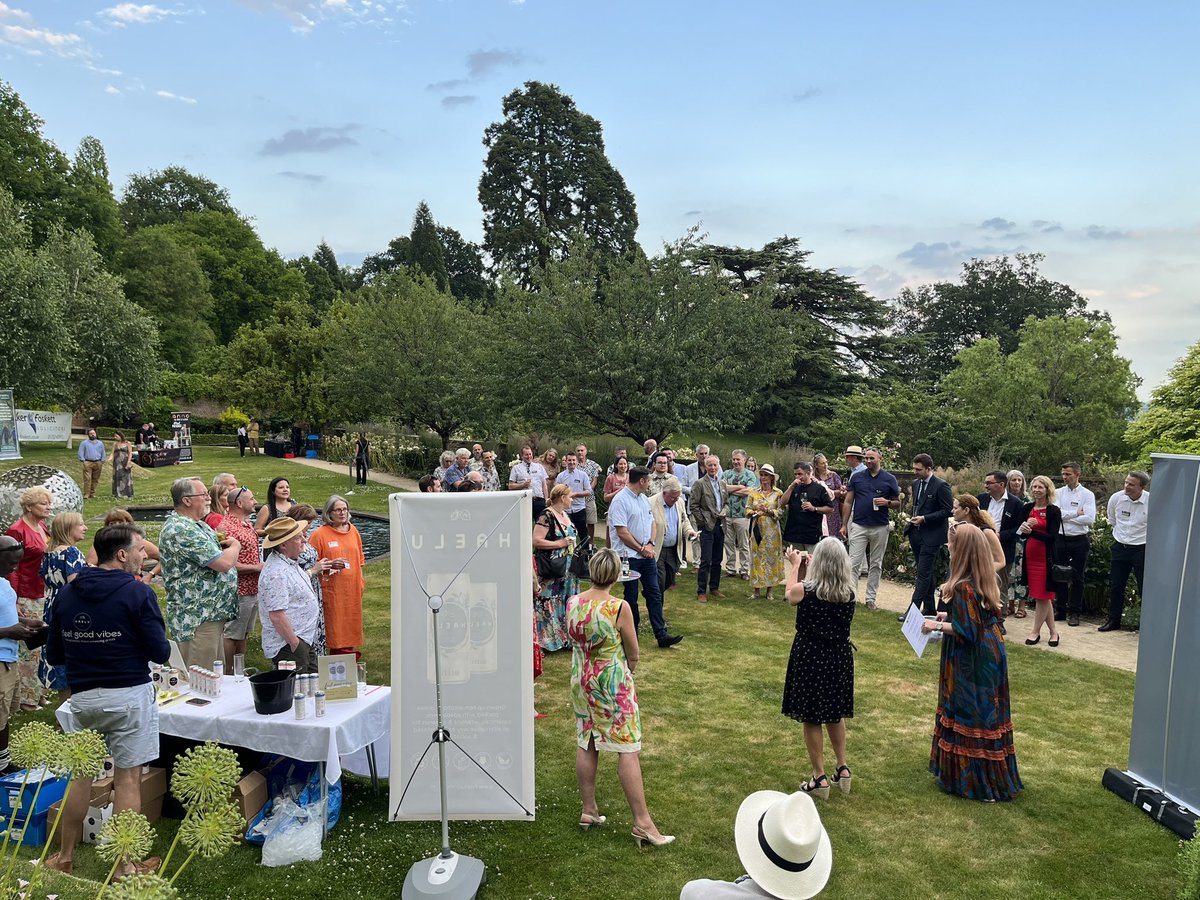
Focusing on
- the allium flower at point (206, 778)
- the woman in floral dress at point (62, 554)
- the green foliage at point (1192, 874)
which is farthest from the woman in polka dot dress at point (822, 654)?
the woman in floral dress at point (62, 554)

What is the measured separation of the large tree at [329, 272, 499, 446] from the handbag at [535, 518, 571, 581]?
1415 cm

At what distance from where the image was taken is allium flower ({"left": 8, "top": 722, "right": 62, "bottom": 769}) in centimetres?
176

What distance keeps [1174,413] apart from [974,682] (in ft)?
65.8

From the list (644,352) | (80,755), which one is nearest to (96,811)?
(80,755)

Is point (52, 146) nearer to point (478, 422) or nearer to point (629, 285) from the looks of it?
point (478, 422)

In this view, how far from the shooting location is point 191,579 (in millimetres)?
5922

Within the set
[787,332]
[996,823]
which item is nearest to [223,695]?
[996,823]

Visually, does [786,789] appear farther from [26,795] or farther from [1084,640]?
[1084,640]

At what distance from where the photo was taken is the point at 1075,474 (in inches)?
360

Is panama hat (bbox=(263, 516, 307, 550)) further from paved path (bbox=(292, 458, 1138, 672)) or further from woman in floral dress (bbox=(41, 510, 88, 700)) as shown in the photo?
paved path (bbox=(292, 458, 1138, 672))

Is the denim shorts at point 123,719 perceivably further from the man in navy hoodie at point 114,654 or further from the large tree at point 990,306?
the large tree at point 990,306

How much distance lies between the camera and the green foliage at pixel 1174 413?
20000 millimetres

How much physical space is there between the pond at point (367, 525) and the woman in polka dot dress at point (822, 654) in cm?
958

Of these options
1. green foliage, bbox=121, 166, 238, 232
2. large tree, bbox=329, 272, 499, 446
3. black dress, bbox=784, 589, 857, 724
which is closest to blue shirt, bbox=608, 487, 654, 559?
black dress, bbox=784, 589, 857, 724
